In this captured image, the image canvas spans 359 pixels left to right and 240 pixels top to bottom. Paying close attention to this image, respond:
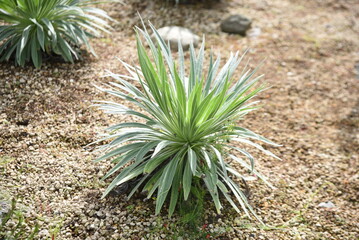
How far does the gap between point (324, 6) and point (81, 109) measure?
14.4 feet

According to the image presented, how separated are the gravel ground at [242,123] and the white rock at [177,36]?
0.81 ft

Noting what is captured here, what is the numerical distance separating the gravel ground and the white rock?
246mm

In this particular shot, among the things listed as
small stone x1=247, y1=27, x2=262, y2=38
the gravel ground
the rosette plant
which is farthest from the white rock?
the rosette plant

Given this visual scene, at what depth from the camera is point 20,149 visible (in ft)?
9.44

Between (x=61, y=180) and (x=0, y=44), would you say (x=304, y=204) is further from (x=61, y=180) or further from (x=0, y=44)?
(x=0, y=44)

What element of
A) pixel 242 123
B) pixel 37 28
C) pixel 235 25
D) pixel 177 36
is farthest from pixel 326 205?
pixel 37 28

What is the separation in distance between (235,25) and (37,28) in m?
2.48

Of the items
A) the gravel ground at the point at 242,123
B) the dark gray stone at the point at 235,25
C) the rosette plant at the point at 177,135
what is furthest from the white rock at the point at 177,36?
the rosette plant at the point at 177,135

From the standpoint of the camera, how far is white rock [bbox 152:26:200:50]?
4.52 m

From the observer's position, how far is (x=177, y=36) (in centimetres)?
457

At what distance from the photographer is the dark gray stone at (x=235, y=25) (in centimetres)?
501

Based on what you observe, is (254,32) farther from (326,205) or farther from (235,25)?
(326,205)

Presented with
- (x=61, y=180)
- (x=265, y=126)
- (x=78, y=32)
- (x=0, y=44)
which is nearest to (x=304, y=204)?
(x=265, y=126)

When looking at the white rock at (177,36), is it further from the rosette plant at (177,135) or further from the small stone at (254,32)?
the rosette plant at (177,135)
